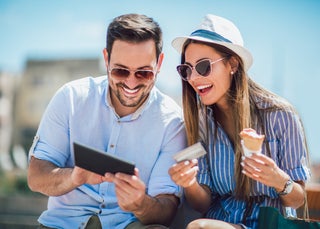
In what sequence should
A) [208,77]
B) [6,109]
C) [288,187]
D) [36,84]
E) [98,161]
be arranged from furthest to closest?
[6,109]
[36,84]
[208,77]
[288,187]
[98,161]

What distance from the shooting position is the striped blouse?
3762 mm

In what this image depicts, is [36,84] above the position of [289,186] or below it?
below

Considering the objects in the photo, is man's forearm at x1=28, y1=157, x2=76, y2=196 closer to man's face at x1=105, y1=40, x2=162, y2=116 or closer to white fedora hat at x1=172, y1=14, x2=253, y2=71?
man's face at x1=105, y1=40, x2=162, y2=116

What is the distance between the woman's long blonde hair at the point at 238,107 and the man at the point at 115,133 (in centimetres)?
16

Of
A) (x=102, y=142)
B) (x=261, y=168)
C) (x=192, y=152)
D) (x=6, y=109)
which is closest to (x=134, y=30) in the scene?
(x=102, y=142)

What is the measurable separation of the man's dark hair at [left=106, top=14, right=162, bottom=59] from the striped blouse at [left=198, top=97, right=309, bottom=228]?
3.05 ft

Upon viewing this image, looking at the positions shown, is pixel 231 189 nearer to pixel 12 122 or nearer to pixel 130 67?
pixel 130 67

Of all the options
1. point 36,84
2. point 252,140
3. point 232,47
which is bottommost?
point 36,84

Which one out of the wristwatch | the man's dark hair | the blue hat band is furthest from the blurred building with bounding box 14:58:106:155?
the wristwatch

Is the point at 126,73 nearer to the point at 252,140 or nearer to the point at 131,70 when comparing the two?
the point at 131,70

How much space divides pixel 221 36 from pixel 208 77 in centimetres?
34

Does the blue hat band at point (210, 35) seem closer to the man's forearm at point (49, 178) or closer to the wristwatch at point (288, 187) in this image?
the wristwatch at point (288, 187)

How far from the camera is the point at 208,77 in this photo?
151 inches

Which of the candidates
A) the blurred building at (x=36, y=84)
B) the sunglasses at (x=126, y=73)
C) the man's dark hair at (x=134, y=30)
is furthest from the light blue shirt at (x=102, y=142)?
the blurred building at (x=36, y=84)
